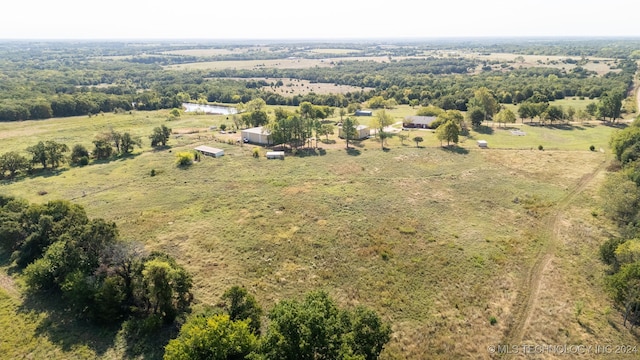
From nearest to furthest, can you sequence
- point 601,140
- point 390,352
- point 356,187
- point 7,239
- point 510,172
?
point 390,352
point 7,239
point 356,187
point 510,172
point 601,140

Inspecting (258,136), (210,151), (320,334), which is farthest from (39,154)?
(320,334)

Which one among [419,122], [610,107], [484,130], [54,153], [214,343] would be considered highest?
[610,107]

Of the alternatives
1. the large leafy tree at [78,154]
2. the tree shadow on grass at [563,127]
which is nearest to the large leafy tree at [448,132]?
the tree shadow on grass at [563,127]

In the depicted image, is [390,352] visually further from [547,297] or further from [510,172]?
[510,172]

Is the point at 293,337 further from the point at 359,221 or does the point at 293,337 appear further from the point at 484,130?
the point at 484,130

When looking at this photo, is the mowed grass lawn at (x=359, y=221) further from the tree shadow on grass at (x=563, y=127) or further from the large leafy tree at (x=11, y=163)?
the tree shadow on grass at (x=563, y=127)

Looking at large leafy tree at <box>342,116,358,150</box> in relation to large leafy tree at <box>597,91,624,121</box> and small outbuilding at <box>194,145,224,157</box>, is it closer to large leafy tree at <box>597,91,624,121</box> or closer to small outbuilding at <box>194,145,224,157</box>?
small outbuilding at <box>194,145,224,157</box>

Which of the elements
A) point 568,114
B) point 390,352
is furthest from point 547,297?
point 568,114
